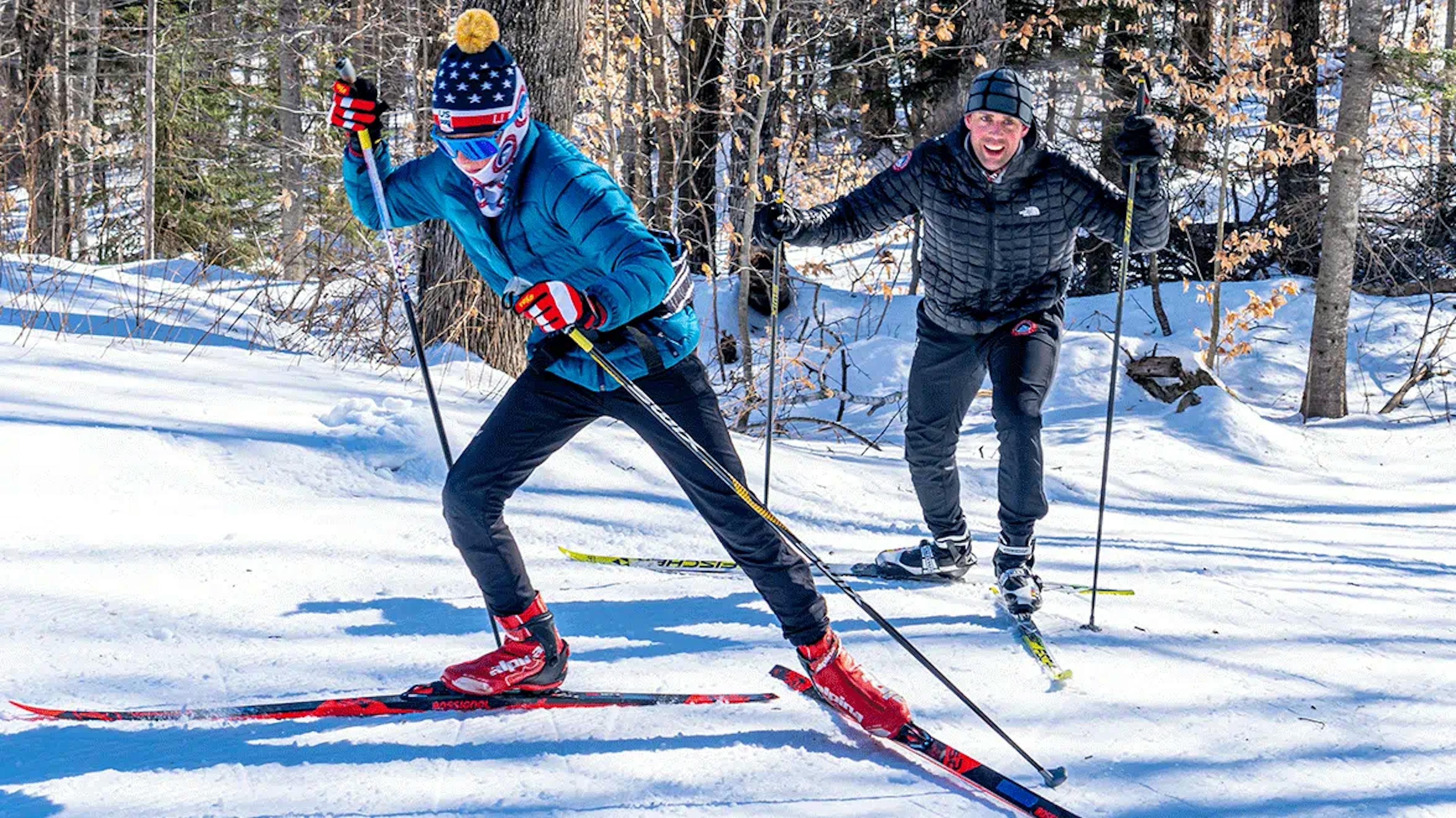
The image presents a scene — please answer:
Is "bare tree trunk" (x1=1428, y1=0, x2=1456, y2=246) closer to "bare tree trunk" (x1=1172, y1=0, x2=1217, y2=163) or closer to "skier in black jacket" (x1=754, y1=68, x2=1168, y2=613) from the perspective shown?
"bare tree trunk" (x1=1172, y1=0, x2=1217, y2=163)

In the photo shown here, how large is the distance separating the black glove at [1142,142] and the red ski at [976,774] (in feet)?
7.09

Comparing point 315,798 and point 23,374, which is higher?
point 23,374

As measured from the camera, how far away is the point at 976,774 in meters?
2.87

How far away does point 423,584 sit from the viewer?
411 centimetres

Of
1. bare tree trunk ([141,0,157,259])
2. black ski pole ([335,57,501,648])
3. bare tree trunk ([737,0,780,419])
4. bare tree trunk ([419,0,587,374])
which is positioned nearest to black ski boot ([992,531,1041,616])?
black ski pole ([335,57,501,648])

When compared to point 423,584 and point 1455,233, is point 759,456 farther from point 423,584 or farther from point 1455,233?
point 1455,233

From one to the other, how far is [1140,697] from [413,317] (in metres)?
2.55

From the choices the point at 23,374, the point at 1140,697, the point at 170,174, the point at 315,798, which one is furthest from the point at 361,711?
the point at 170,174

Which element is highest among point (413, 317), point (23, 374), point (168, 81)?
point (168, 81)

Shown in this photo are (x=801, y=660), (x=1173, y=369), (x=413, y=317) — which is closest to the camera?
(x=801, y=660)

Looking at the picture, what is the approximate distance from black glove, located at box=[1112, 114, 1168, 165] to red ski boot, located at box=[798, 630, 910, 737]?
2.06 metres

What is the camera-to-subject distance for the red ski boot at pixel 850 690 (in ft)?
10.0

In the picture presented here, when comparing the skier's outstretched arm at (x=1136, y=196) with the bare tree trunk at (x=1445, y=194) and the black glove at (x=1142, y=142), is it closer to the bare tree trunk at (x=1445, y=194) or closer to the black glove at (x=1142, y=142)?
the black glove at (x=1142, y=142)

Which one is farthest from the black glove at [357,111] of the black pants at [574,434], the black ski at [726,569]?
the black ski at [726,569]
